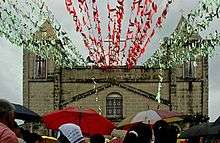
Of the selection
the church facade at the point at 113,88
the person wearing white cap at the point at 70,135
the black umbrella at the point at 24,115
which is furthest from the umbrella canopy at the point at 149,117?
the church facade at the point at 113,88

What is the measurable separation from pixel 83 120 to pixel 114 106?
1444 inches

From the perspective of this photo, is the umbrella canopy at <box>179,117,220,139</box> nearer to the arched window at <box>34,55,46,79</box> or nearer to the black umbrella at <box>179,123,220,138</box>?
the black umbrella at <box>179,123,220,138</box>

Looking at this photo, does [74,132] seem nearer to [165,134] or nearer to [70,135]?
[70,135]

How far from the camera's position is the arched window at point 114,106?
170 feet

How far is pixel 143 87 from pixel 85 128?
36.6 meters

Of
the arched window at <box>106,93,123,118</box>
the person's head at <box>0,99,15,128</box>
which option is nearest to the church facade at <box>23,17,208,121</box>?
the arched window at <box>106,93,123,118</box>

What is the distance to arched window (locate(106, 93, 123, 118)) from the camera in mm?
51719

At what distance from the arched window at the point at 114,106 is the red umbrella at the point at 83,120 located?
3594 centimetres

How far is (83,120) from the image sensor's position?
1562cm

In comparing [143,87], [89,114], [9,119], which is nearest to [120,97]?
[143,87]

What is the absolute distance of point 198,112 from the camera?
51750 millimetres

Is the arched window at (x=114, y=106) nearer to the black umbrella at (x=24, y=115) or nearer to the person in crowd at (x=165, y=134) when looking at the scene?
the black umbrella at (x=24, y=115)

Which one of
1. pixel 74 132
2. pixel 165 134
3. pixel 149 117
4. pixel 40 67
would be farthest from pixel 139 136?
pixel 40 67

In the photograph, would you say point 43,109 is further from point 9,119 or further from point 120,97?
point 9,119
